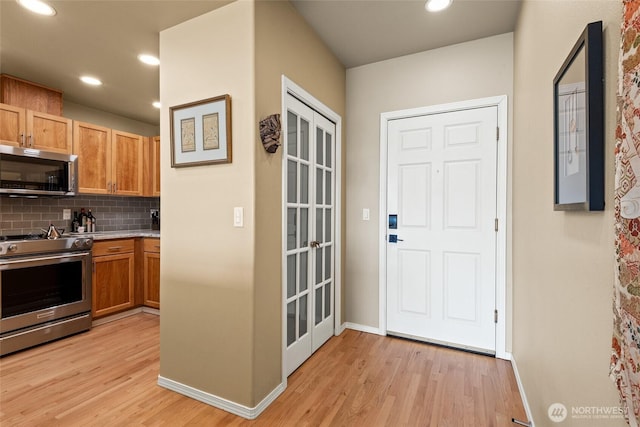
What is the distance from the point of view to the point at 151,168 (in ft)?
13.1

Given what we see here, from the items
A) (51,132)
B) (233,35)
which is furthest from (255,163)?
(51,132)

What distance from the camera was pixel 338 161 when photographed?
293 cm

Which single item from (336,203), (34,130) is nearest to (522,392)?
(336,203)

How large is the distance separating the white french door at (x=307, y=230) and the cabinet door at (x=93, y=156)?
2.58 m

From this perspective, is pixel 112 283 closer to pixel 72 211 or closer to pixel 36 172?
pixel 72 211

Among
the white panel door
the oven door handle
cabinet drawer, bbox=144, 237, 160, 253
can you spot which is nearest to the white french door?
the white panel door

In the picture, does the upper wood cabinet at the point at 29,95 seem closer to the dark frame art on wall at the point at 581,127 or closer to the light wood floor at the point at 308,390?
the light wood floor at the point at 308,390

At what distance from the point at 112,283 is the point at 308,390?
256cm

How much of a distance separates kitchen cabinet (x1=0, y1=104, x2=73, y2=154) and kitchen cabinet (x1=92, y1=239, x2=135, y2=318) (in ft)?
3.50

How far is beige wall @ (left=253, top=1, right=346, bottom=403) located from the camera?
6.00 feet

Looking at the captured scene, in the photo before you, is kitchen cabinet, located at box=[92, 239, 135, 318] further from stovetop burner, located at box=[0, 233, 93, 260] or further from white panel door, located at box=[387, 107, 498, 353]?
white panel door, located at box=[387, 107, 498, 353]

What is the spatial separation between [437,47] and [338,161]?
1.29 metres

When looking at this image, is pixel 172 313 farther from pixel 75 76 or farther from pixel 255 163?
pixel 75 76
